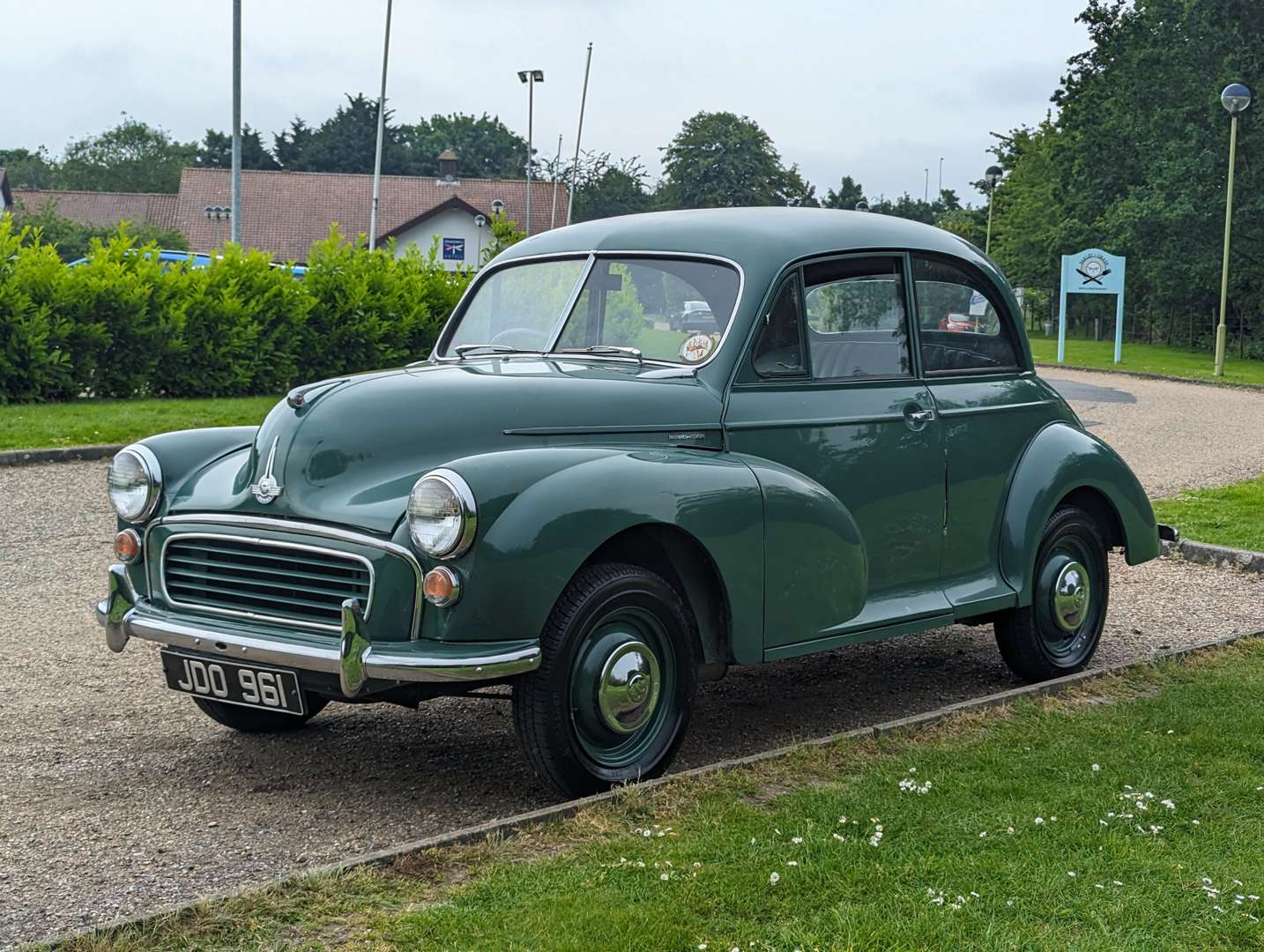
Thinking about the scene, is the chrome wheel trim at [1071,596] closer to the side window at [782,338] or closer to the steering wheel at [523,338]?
the side window at [782,338]

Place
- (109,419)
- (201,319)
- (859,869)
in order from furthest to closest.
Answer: (201,319), (109,419), (859,869)

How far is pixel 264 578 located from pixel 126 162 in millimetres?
104504

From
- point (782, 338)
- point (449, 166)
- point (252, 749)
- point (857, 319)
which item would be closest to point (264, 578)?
point (252, 749)

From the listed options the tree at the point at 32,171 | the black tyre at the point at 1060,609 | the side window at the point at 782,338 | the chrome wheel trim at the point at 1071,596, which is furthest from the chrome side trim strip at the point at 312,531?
the tree at the point at 32,171

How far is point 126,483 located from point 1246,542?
752cm

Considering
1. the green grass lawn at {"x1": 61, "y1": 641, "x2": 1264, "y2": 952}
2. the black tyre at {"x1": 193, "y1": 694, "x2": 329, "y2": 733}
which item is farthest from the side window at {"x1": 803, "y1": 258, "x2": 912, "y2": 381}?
the black tyre at {"x1": 193, "y1": 694, "x2": 329, "y2": 733}

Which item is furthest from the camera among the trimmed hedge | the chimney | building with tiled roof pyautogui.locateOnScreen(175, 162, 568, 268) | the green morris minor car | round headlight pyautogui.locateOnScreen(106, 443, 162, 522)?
the chimney

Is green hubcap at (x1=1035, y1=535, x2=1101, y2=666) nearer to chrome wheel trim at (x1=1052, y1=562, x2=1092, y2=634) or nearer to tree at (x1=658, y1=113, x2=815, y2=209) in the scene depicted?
chrome wheel trim at (x1=1052, y1=562, x2=1092, y2=634)

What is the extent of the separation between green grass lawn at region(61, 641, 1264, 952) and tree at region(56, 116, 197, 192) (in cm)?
10079

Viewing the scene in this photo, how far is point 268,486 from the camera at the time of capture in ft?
15.2

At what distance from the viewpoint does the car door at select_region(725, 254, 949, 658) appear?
16.8 feet

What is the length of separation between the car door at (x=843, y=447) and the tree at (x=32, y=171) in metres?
106

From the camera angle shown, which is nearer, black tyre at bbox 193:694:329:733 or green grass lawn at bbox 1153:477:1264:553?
black tyre at bbox 193:694:329:733

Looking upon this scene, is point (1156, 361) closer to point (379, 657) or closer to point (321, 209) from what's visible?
point (379, 657)
